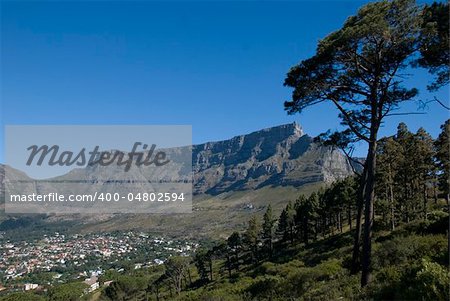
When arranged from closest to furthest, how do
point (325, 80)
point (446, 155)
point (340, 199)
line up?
point (325, 80)
point (446, 155)
point (340, 199)

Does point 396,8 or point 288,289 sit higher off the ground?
point 396,8

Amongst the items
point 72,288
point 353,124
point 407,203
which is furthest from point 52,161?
point 72,288

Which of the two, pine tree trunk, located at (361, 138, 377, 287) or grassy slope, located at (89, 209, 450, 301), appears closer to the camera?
grassy slope, located at (89, 209, 450, 301)

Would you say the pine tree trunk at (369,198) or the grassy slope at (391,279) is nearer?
the grassy slope at (391,279)

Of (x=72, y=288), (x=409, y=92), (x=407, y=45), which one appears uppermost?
(x=407, y=45)

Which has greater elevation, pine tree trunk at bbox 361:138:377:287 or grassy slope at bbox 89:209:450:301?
pine tree trunk at bbox 361:138:377:287

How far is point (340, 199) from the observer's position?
177ft

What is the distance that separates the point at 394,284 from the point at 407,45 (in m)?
9.24

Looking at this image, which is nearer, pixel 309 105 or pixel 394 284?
pixel 394 284

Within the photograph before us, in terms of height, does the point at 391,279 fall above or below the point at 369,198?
below

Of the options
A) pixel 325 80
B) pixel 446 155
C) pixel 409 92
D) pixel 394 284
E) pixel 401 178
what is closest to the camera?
pixel 394 284

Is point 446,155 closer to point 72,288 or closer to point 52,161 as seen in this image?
point 52,161

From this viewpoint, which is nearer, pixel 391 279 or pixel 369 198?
pixel 391 279

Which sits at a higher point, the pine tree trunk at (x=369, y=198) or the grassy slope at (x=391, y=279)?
the pine tree trunk at (x=369, y=198)
